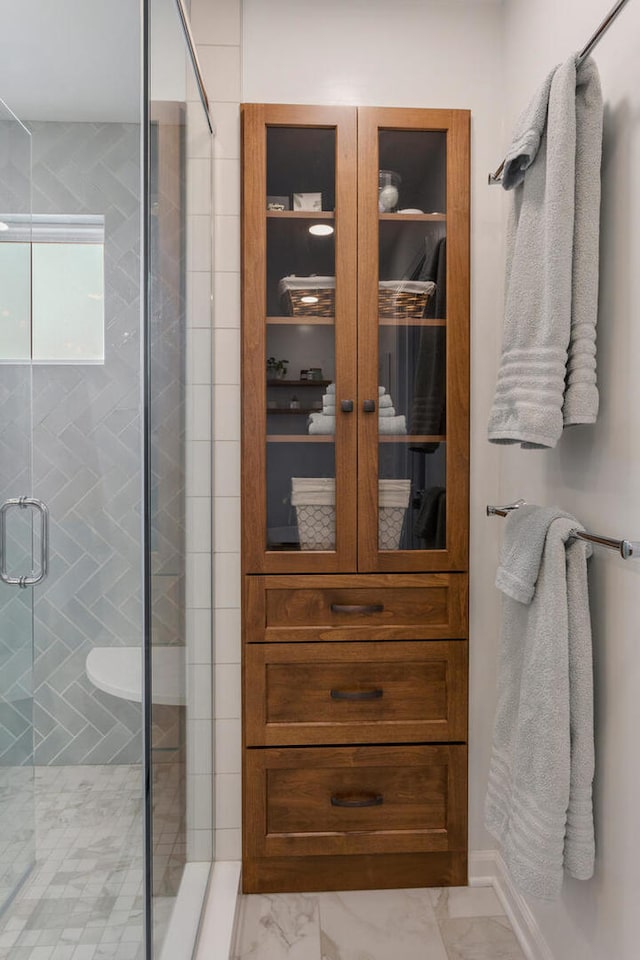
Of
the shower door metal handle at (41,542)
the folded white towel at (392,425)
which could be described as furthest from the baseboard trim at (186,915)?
the folded white towel at (392,425)

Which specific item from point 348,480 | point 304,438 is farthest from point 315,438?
point 348,480

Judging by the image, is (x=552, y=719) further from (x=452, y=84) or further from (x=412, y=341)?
(x=452, y=84)

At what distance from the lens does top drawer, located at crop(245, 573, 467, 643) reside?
5.93 ft

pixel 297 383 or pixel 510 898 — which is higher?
pixel 297 383

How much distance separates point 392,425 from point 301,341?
34cm

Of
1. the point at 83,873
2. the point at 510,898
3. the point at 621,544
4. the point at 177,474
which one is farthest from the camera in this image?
the point at 510,898

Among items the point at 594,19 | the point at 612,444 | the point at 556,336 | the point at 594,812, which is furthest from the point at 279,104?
the point at 594,812

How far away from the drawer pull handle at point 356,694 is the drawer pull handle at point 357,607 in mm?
220

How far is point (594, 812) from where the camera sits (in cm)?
130

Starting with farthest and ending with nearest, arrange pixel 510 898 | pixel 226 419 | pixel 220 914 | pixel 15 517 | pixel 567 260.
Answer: pixel 226 419 → pixel 510 898 → pixel 220 914 → pixel 567 260 → pixel 15 517

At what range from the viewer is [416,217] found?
182 cm

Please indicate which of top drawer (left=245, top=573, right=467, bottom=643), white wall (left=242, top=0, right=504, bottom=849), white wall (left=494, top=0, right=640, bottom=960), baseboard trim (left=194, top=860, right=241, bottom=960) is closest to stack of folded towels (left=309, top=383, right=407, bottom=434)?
white wall (left=242, top=0, right=504, bottom=849)

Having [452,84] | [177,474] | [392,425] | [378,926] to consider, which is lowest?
[378,926]

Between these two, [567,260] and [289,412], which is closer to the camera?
[567,260]
